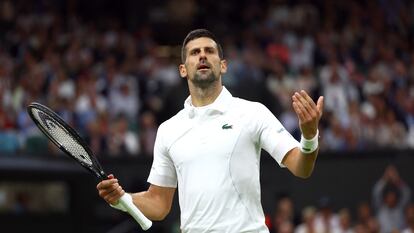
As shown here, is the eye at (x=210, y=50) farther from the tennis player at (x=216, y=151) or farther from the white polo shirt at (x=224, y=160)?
the white polo shirt at (x=224, y=160)

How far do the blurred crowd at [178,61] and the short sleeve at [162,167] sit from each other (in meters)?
8.01

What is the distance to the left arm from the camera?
21.0ft

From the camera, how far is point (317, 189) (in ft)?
55.6

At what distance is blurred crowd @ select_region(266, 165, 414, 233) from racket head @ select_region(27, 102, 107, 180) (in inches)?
302

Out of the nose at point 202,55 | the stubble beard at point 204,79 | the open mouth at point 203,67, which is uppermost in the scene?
the nose at point 202,55

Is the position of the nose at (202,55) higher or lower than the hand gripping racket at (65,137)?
higher

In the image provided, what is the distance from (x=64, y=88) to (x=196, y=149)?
11.2 m

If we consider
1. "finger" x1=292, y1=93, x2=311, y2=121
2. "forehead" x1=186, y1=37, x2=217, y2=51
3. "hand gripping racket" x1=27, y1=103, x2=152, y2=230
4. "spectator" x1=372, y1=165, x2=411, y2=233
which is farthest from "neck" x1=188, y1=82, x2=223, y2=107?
"spectator" x1=372, y1=165, x2=411, y2=233

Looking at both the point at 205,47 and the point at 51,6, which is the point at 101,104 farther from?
the point at 205,47

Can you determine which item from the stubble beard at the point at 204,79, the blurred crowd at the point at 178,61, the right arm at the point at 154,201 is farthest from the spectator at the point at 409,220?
the stubble beard at the point at 204,79

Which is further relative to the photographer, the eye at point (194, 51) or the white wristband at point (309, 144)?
the eye at point (194, 51)

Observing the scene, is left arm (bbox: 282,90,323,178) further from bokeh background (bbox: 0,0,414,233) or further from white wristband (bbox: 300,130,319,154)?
bokeh background (bbox: 0,0,414,233)

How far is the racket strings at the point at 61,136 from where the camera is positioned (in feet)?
24.3

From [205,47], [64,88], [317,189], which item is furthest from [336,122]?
[205,47]
